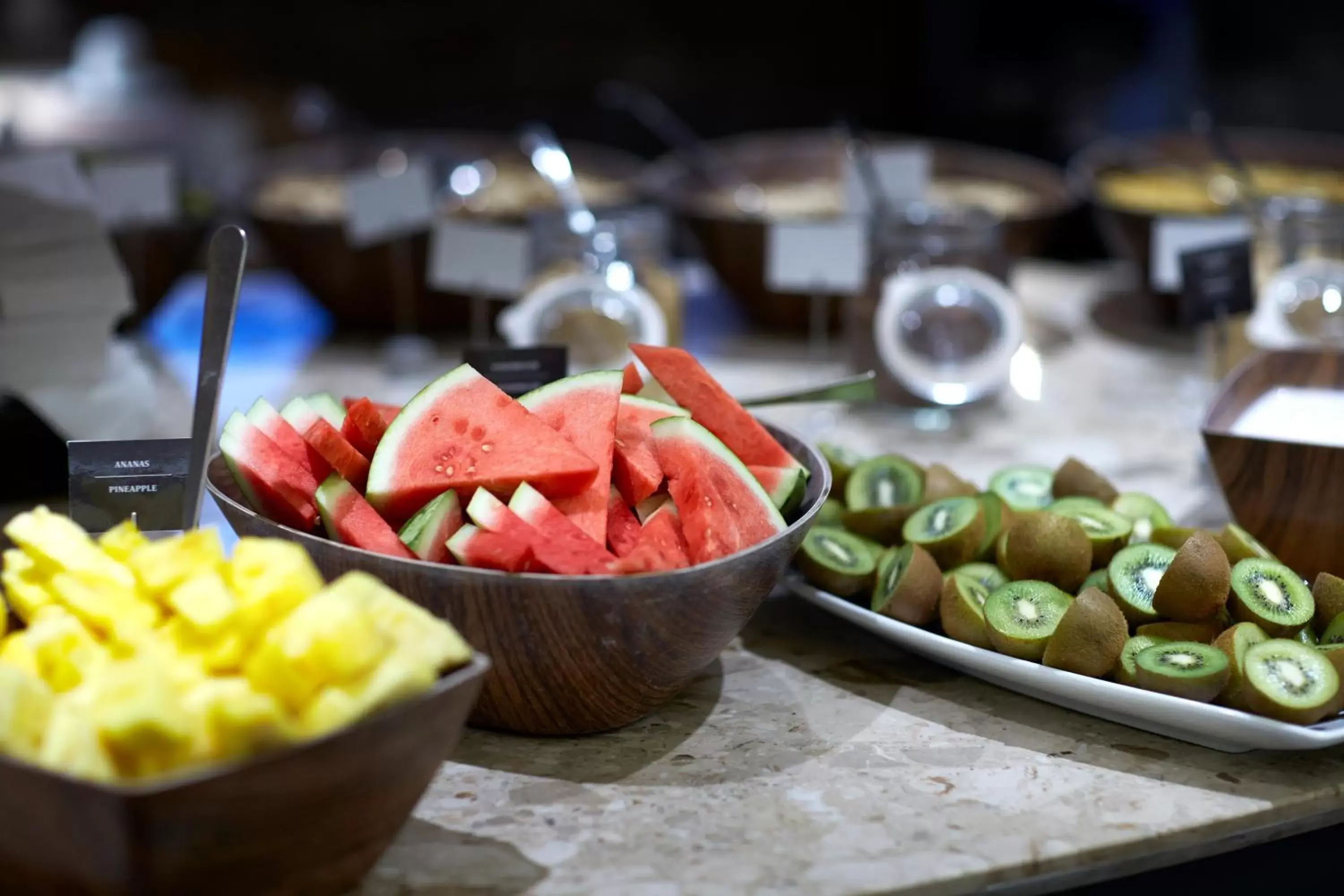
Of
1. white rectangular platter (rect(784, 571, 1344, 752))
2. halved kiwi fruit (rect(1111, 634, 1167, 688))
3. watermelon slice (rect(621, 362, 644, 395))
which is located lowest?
white rectangular platter (rect(784, 571, 1344, 752))

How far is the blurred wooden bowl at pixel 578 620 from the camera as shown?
100 centimetres

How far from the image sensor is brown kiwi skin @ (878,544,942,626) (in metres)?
1.23

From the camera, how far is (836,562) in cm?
130

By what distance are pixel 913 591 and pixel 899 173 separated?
1206 millimetres

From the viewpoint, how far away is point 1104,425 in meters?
1.96

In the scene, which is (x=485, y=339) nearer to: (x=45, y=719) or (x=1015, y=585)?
(x=1015, y=585)

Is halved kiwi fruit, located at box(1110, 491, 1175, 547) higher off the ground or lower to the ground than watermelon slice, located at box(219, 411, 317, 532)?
lower

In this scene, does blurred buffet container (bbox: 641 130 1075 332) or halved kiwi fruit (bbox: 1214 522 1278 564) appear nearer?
halved kiwi fruit (bbox: 1214 522 1278 564)

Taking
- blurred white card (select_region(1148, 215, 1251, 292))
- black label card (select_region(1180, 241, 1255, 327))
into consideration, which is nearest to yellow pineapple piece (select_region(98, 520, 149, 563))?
black label card (select_region(1180, 241, 1255, 327))

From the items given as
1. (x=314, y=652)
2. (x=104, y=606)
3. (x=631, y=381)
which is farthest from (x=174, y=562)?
(x=631, y=381)

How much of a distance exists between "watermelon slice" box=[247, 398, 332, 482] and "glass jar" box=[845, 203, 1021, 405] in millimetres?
1019

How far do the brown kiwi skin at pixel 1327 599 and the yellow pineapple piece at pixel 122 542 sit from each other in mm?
941

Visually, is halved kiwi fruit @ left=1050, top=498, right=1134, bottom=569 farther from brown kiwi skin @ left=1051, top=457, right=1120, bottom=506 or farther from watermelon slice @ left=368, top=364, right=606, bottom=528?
watermelon slice @ left=368, top=364, right=606, bottom=528

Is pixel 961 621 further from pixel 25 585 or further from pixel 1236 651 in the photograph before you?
pixel 25 585
